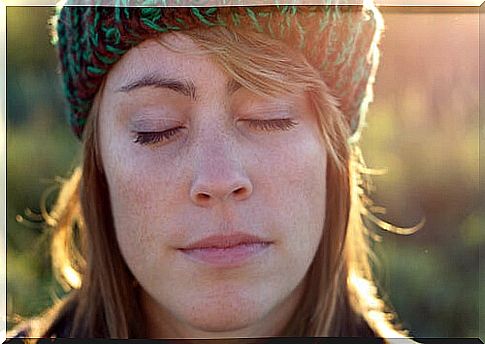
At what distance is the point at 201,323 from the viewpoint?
1.67 metres

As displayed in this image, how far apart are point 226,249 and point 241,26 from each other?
1.59 ft

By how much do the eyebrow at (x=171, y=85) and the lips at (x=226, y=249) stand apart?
0.31m

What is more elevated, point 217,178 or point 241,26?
point 241,26

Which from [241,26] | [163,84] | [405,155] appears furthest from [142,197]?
[405,155]

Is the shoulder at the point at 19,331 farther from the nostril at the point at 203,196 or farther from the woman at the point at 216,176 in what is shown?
the nostril at the point at 203,196

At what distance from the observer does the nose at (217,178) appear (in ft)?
5.26

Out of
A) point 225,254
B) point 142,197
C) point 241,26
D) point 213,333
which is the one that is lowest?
point 213,333

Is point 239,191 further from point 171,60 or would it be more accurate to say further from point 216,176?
point 171,60

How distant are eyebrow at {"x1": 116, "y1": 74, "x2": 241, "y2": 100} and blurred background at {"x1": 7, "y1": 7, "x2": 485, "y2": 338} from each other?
20cm

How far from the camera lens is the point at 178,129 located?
5.27ft

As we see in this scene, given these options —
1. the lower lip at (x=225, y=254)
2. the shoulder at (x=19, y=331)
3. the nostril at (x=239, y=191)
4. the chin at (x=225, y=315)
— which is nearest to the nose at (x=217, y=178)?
the nostril at (x=239, y=191)

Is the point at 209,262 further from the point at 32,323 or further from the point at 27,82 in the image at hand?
the point at 27,82

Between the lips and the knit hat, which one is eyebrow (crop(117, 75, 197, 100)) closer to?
the knit hat

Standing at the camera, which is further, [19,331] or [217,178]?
[19,331]
